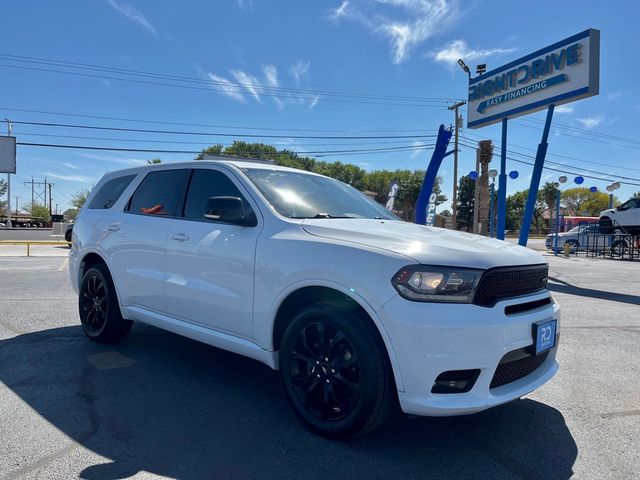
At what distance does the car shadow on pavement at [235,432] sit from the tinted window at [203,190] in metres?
1.42

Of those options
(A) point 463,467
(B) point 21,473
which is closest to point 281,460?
(A) point 463,467

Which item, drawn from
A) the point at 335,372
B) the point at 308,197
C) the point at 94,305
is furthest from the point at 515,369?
the point at 94,305

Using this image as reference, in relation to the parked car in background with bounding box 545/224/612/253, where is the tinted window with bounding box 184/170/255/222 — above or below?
above

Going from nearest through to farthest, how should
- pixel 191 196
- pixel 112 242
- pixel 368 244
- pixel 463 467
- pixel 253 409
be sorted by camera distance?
pixel 463 467, pixel 368 244, pixel 253 409, pixel 191 196, pixel 112 242

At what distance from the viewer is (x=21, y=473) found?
2490 millimetres

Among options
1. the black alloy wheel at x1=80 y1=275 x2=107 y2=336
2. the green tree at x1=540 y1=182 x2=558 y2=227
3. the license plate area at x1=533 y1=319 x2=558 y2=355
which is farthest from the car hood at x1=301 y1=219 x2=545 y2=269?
the green tree at x1=540 y1=182 x2=558 y2=227

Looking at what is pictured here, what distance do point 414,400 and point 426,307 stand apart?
0.51 m

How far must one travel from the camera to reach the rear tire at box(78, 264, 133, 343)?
4781mm

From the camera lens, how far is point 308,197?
→ 386cm

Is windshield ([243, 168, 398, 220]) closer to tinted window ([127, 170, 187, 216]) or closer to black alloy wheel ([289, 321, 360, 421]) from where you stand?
tinted window ([127, 170, 187, 216])

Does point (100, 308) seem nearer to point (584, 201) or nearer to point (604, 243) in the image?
point (604, 243)

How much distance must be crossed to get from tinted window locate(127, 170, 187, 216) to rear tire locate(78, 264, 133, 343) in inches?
31.7

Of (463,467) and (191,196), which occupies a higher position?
(191,196)

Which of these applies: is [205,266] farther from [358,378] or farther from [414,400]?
[414,400]
